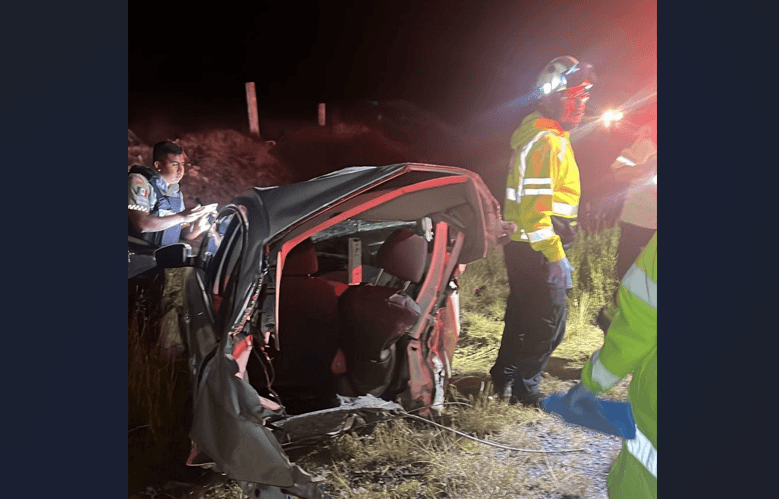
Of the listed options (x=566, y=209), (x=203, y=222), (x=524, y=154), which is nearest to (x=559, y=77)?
(x=524, y=154)

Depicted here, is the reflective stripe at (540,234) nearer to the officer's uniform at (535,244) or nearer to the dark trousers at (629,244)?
the officer's uniform at (535,244)

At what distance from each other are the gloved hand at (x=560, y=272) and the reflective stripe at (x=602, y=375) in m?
0.76

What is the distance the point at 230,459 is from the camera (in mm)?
2645

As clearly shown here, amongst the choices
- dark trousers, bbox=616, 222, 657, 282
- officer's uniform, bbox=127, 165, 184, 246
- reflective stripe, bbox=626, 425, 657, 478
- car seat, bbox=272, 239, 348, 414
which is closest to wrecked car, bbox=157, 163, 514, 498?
car seat, bbox=272, 239, 348, 414

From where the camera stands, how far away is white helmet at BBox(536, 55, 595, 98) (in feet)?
8.84

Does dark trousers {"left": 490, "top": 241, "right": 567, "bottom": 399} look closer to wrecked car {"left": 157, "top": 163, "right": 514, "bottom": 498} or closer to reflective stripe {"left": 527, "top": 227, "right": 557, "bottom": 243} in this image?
reflective stripe {"left": 527, "top": 227, "right": 557, "bottom": 243}

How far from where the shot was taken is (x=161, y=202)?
2.69 meters

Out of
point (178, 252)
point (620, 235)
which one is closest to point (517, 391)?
point (620, 235)

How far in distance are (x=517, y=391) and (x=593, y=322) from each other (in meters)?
0.48

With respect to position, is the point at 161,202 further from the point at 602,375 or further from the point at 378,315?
the point at 602,375

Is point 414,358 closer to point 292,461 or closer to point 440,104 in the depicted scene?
point 292,461

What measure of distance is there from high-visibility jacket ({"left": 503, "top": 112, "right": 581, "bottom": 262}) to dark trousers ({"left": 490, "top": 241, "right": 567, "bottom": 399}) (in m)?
0.10

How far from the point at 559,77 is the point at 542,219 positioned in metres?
0.66

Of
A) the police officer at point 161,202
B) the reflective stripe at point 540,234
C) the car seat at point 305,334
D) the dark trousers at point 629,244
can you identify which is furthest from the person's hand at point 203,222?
the dark trousers at point 629,244
